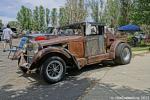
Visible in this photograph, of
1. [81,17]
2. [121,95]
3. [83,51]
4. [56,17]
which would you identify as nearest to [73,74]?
[83,51]

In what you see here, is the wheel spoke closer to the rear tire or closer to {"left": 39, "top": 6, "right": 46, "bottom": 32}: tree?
the rear tire

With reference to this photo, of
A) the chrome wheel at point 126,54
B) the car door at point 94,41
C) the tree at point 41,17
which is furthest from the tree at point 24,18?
the car door at point 94,41

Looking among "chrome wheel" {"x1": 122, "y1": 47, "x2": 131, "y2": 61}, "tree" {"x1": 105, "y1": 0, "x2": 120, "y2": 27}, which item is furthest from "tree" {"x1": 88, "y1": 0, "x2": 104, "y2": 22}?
"chrome wheel" {"x1": 122, "y1": 47, "x2": 131, "y2": 61}

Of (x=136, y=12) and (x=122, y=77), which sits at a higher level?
(x=136, y=12)

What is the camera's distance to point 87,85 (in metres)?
7.88

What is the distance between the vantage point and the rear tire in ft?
35.3

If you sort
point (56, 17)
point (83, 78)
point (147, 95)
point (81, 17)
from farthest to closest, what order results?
point (56, 17)
point (81, 17)
point (83, 78)
point (147, 95)

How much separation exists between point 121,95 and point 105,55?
390 cm

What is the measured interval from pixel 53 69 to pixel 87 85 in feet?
3.88

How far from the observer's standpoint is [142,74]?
8.94 meters

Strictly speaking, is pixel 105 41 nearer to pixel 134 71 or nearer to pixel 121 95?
pixel 134 71

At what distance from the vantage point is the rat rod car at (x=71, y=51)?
8461 millimetres

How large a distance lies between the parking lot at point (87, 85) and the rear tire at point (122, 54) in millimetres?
339

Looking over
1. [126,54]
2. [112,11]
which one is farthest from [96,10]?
[126,54]
